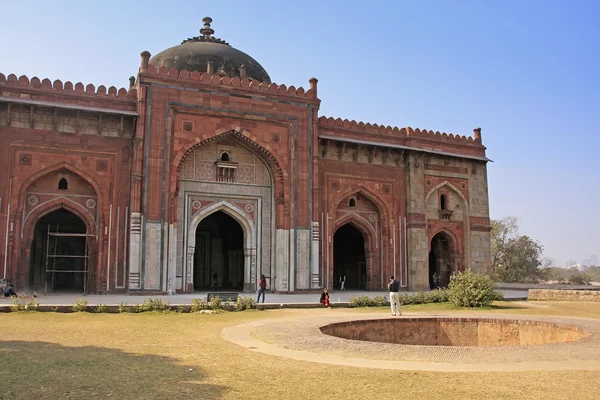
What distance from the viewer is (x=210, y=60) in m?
20.8

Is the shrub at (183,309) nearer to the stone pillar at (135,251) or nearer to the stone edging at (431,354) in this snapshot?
the stone edging at (431,354)

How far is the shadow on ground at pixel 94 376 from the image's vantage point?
4195 millimetres

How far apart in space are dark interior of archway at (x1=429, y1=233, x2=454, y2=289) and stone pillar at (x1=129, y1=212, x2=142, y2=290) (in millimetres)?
11484

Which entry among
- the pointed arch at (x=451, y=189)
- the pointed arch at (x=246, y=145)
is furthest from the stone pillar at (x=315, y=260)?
the pointed arch at (x=451, y=189)

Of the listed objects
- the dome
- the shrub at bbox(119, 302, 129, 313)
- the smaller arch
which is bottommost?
the shrub at bbox(119, 302, 129, 313)

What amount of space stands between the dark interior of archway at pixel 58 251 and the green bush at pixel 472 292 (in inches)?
467

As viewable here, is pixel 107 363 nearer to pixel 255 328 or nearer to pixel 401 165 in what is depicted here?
pixel 255 328

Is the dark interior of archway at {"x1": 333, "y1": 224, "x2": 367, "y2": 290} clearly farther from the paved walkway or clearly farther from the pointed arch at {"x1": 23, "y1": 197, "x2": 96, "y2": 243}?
the pointed arch at {"x1": 23, "y1": 197, "x2": 96, "y2": 243}

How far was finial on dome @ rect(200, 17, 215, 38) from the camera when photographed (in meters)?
23.5

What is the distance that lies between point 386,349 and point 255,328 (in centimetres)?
263

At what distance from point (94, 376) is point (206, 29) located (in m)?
20.8

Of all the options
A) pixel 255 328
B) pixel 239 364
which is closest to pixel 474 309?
pixel 255 328

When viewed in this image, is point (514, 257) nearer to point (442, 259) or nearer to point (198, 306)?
point (442, 259)

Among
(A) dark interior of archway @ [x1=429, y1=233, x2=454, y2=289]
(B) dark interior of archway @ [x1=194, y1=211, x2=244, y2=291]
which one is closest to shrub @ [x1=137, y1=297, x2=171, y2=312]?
→ (B) dark interior of archway @ [x1=194, y1=211, x2=244, y2=291]
